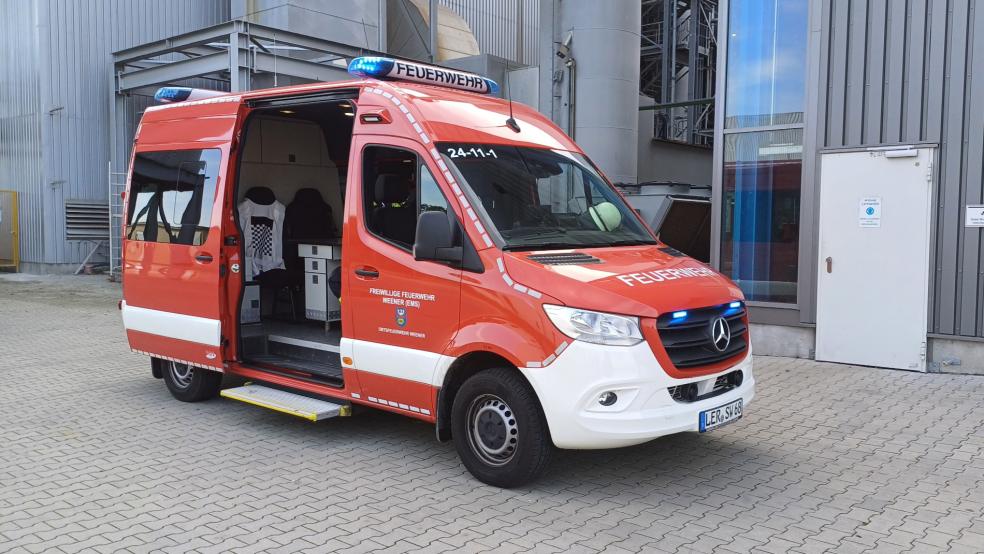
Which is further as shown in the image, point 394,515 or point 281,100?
point 281,100

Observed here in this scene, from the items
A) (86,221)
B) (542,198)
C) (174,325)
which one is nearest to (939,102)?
(542,198)

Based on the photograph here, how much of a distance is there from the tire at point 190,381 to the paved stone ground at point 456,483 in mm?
115

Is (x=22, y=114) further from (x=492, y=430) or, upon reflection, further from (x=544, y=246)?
(x=492, y=430)

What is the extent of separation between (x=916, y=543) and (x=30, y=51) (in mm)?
23013

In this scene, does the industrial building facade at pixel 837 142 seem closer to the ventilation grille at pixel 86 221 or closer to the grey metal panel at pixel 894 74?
the grey metal panel at pixel 894 74

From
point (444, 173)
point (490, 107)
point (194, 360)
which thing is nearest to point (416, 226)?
point (444, 173)

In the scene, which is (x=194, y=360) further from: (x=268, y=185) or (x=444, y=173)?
(x=444, y=173)

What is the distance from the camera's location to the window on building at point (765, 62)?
989 cm

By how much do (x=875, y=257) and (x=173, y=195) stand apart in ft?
24.1

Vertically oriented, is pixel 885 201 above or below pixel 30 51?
below

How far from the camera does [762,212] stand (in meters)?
10.2

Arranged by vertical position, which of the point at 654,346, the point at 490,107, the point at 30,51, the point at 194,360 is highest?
the point at 30,51

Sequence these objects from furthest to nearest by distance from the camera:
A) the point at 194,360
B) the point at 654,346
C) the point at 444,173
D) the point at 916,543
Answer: the point at 194,360 → the point at 444,173 → the point at 654,346 → the point at 916,543

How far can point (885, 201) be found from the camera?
361 inches
